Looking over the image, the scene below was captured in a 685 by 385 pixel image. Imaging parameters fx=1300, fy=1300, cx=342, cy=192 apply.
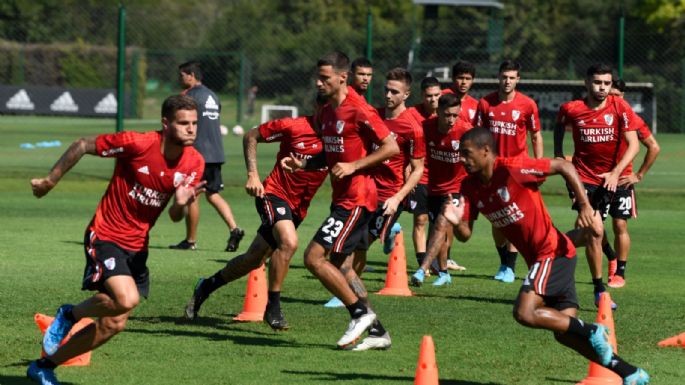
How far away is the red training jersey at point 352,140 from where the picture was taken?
31.3ft

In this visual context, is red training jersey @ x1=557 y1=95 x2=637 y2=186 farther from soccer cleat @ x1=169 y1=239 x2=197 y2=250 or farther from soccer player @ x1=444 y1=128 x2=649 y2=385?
soccer cleat @ x1=169 y1=239 x2=197 y2=250

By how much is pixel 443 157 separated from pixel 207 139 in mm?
3613

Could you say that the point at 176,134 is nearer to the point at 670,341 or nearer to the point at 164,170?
the point at 164,170

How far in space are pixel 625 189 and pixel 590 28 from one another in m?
40.4

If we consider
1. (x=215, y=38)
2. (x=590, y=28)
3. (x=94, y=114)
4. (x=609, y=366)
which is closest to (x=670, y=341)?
(x=609, y=366)

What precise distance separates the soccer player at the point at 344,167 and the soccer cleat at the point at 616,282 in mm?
3619

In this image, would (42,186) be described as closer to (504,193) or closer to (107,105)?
(504,193)

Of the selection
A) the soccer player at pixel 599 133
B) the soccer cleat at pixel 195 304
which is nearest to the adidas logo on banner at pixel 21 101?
the soccer player at pixel 599 133

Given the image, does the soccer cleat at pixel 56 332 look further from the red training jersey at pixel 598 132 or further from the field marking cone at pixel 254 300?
the red training jersey at pixel 598 132

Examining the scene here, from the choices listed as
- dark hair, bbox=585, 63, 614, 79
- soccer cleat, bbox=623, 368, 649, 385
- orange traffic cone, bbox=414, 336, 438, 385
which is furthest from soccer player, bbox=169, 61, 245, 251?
soccer cleat, bbox=623, 368, 649, 385

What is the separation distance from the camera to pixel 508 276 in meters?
13.0

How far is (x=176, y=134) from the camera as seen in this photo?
805cm

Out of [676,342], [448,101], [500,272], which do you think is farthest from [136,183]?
[500,272]

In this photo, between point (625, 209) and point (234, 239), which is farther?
point (234, 239)
